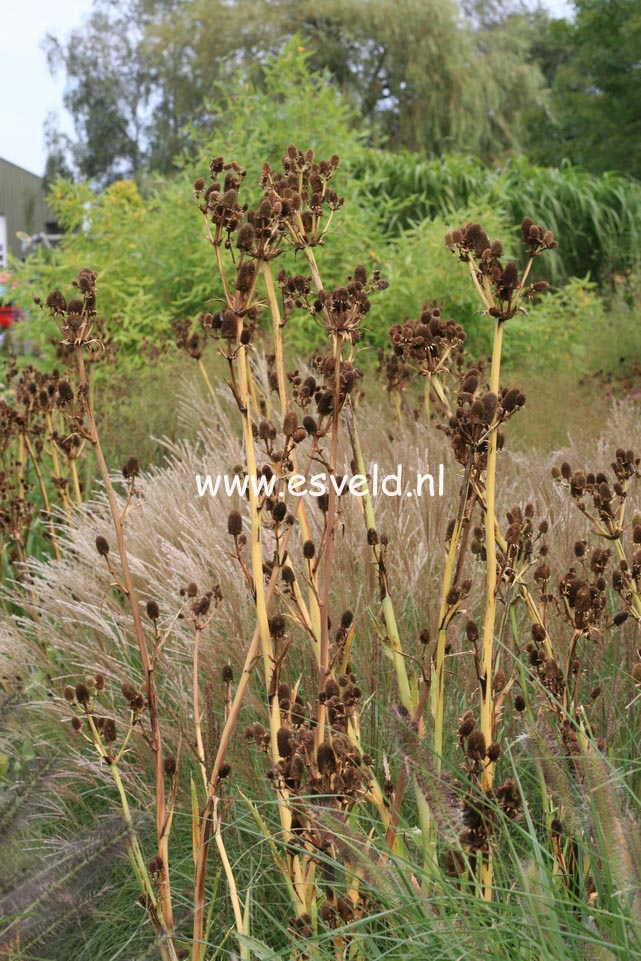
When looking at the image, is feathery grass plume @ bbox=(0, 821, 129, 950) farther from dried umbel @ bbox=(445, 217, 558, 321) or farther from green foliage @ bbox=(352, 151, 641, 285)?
green foliage @ bbox=(352, 151, 641, 285)

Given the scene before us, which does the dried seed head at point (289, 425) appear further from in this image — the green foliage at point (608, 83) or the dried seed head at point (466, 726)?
the green foliage at point (608, 83)

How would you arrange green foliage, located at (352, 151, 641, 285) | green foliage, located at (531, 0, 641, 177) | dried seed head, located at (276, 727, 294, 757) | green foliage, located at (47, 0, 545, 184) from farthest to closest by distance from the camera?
green foliage, located at (47, 0, 545, 184)
green foliage, located at (531, 0, 641, 177)
green foliage, located at (352, 151, 641, 285)
dried seed head, located at (276, 727, 294, 757)

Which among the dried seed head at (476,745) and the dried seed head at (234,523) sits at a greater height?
the dried seed head at (234,523)

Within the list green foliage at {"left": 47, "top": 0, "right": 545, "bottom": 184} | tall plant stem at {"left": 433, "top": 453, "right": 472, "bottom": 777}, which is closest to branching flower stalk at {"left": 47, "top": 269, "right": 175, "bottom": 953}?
tall plant stem at {"left": 433, "top": 453, "right": 472, "bottom": 777}

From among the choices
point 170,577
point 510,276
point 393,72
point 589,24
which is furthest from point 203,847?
point 393,72

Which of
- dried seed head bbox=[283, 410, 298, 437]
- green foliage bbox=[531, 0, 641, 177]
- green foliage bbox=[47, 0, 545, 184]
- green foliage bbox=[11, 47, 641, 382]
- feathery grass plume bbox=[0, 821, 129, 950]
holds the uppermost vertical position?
green foliage bbox=[47, 0, 545, 184]

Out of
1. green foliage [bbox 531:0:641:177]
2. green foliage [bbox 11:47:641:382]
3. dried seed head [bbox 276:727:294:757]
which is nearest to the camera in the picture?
dried seed head [bbox 276:727:294:757]

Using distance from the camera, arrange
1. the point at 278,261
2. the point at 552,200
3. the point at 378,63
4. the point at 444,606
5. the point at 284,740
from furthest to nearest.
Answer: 1. the point at 378,63
2. the point at 552,200
3. the point at 278,261
4. the point at 444,606
5. the point at 284,740

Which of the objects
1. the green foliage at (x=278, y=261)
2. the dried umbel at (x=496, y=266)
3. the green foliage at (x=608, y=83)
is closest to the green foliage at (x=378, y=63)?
the green foliage at (x=608, y=83)

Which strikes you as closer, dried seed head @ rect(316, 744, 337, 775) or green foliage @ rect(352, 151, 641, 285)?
dried seed head @ rect(316, 744, 337, 775)

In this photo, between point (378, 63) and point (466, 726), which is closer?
point (466, 726)

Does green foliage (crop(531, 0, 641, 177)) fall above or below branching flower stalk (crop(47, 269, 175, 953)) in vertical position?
above

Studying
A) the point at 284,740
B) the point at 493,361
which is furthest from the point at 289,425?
the point at 284,740

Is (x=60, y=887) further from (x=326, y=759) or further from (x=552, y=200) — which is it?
(x=552, y=200)
